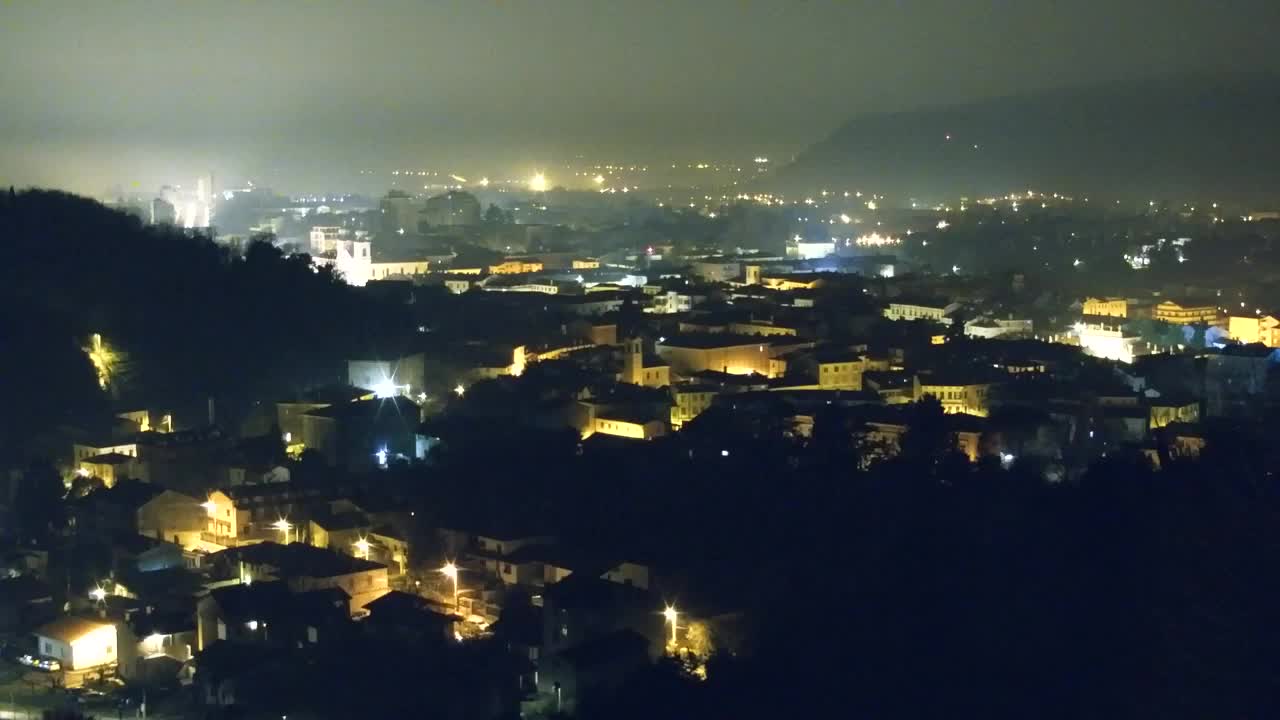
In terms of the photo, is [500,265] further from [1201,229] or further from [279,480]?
[1201,229]

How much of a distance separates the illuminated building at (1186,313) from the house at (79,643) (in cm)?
1348

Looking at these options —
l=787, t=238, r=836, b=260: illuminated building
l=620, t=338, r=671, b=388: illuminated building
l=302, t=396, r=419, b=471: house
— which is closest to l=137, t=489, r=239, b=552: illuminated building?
l=302, t=396, r=419, b=471: house

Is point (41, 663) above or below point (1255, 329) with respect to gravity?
below

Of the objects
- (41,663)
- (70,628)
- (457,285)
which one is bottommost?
(41,663)

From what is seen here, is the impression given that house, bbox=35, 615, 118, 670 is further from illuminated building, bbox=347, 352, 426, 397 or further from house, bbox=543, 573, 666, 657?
illuminated building, bbox=347, 352, 426, 397

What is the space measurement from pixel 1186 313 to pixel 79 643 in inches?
556

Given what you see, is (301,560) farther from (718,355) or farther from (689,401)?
(718,355)

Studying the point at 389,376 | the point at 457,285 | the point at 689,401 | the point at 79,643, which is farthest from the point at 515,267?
the point at 79,643

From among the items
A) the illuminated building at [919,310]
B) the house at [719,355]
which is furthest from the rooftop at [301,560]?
the illuminated building at [919,310]

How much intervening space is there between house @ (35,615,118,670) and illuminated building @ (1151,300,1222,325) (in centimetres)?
1348

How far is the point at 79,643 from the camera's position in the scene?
7398mm

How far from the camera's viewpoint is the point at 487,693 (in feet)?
22.8

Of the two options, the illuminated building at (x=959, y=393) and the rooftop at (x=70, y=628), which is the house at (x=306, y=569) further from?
the illuminated building at (x=959, y=393)

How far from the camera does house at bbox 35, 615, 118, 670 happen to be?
7.38 m
